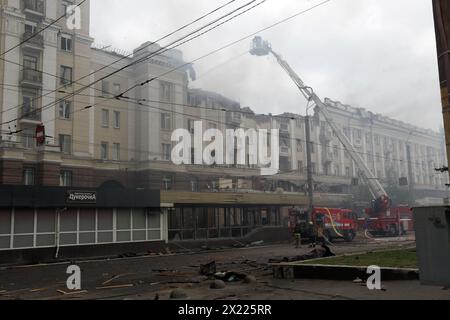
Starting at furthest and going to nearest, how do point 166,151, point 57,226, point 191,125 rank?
point 191,125 < point 166,151 < point 57,226

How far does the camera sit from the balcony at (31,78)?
1485 inches

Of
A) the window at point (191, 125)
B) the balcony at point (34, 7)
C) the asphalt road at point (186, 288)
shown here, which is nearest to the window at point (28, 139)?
the balcony at point (34, 7)

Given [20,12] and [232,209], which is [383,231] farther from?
[20,12]

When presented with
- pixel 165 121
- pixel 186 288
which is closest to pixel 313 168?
pixel 165 121

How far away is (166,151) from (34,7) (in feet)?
60.1

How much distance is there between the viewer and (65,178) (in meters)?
40.8

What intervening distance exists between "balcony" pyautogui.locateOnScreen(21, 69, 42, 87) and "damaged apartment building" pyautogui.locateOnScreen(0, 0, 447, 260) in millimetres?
97

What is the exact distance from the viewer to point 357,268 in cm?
1223

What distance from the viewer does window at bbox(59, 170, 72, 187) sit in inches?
1594

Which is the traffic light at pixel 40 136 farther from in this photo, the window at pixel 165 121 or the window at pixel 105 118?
the window at pixel 165 121

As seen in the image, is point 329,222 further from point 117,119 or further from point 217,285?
point 217,285

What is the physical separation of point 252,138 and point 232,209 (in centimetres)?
1688

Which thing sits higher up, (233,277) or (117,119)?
(117,119)

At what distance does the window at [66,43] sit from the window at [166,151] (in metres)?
13.2
